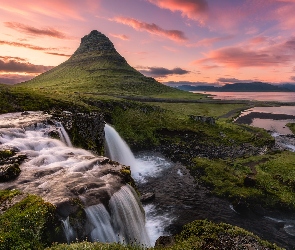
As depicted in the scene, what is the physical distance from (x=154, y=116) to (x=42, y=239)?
66.7m

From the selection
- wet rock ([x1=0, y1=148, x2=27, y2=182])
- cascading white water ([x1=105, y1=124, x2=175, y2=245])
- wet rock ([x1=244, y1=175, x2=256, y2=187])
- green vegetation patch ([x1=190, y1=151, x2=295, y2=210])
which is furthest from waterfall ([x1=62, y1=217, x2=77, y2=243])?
wet rock ([x1=244, y1=175, x2=256, y2=187])

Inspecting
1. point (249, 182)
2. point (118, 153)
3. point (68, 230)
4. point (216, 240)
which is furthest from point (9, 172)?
point (249, 182)

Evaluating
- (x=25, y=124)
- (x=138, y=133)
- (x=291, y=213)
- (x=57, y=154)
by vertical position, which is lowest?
(x=291, y=213)

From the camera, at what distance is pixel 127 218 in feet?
60.2

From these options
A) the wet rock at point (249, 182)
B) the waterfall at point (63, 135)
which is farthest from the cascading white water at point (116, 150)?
the wet rock at point (249, 182)

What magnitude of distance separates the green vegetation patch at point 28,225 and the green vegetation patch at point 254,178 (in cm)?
2603

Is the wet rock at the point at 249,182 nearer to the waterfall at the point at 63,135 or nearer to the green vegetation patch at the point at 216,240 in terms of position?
the green vegetation patch at the point at 216,240

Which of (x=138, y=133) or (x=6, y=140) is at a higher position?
(x=6, y=140)

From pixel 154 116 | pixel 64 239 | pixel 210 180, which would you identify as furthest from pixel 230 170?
pixel 154 116

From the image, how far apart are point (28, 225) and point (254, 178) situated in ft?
112

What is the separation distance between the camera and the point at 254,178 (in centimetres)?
3809

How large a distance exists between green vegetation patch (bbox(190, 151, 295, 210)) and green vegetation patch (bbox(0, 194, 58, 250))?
26031 mm

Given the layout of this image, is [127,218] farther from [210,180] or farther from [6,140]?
[210,180]

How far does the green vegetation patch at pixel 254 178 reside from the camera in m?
33.1
